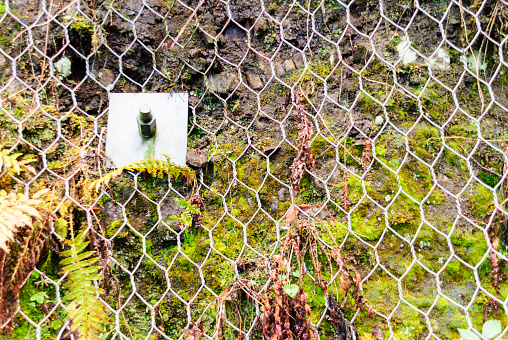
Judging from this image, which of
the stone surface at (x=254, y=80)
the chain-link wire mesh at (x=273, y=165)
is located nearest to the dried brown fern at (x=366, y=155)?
the chain-link wire mesh at (x=273, y=165)

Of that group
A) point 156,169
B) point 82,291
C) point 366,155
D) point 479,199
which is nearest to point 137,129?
A: point 156,169

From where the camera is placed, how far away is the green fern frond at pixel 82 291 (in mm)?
1399

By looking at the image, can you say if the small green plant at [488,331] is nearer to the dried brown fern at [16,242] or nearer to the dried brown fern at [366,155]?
the dried brown fern at [366,155]

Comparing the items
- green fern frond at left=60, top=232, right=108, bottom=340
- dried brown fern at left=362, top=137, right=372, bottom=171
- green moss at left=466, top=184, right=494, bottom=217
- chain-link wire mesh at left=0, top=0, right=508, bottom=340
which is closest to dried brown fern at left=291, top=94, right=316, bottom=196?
chain-link wire mesh at left=0, top=0, right=508, bottom=340

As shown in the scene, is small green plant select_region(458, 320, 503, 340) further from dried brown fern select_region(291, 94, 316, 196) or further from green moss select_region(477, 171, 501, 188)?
dried brown fern select_region(291, 94, 316, 196)

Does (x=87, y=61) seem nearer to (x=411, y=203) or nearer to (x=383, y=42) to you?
(x=383, y=42)

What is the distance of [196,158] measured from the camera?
1.74 m

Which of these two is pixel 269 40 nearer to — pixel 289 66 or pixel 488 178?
pixel 289 66

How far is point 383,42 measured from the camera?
201 cm

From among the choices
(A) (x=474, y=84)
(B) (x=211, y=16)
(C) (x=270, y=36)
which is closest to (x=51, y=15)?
(B) (x=211, y=16)

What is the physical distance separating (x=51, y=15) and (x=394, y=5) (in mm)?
1650

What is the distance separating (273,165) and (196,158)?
13.5 inches

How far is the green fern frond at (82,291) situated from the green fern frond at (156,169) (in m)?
0.24

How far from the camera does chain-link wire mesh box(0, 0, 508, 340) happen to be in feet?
5.07
